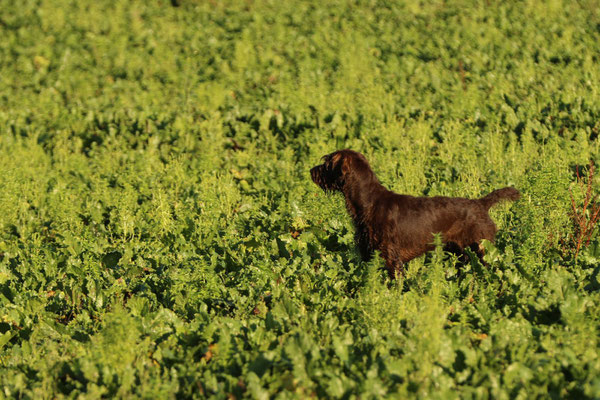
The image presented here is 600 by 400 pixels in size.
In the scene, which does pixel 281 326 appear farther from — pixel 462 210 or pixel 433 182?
pixel 433 182

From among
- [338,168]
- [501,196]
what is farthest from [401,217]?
[501,196]

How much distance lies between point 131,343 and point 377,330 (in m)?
1.83

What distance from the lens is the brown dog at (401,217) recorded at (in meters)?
5.57

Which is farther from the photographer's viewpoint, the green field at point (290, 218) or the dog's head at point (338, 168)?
the dog's head at point (338, 168)

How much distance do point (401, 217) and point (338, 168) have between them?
76 centimetres

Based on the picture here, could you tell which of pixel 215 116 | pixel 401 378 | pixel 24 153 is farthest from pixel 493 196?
pixel 24 153

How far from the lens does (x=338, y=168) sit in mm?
5758

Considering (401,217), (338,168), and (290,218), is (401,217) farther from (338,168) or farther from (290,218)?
(290,218)

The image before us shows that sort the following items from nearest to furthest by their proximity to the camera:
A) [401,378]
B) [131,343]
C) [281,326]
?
[401,378], [131,343], [281,326]

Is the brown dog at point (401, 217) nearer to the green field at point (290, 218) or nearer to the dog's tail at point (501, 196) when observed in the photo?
the dog's tail at point (501, 196)

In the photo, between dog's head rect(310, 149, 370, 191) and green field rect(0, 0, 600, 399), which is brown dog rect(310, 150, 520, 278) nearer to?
dog's head rect(310, 149, 370, 191)

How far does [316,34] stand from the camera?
16.4m

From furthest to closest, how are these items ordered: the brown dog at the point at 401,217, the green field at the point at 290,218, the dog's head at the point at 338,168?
the dog's head at the point at 338,168, the brown dog at the point at 401,217, the green field at the point at 290,218

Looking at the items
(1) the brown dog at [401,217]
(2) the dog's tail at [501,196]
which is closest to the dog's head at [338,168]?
(1) the brown dog at [401,217]
